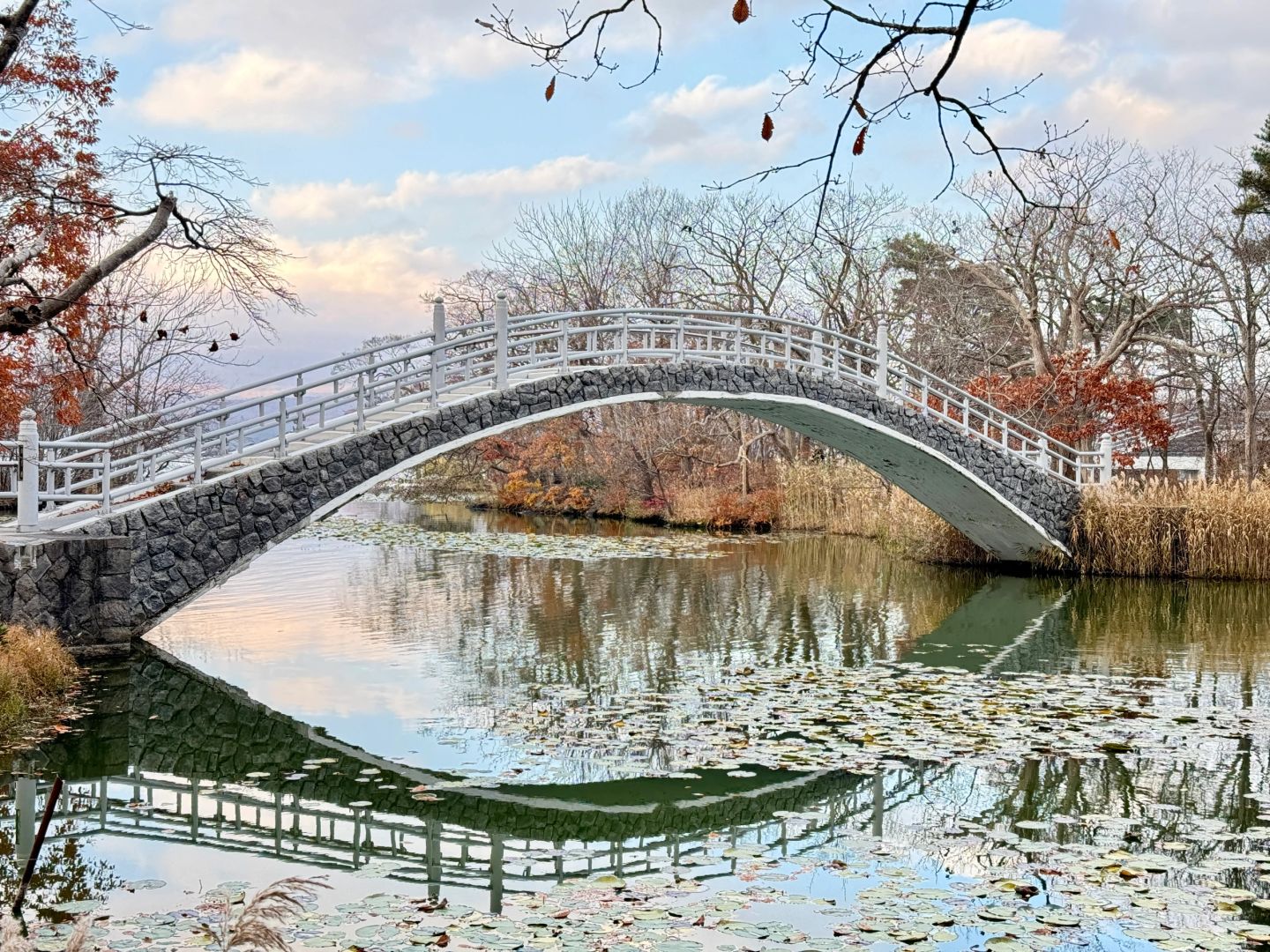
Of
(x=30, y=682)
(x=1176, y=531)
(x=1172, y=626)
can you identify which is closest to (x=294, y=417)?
(x=30, y=682)

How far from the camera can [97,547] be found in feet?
36.0

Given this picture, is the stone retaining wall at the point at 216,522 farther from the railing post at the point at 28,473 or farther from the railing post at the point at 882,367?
the railing post at the point at 882,367

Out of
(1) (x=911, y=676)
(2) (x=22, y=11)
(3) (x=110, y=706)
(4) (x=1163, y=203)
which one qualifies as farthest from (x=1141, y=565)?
(2) (x=22, y=11)

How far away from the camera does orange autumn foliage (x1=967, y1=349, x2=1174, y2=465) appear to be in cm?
2391

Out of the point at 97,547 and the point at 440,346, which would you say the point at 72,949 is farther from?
the point at 440,346

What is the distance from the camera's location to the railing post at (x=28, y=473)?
1080 cm

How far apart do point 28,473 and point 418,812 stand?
6.19 meters

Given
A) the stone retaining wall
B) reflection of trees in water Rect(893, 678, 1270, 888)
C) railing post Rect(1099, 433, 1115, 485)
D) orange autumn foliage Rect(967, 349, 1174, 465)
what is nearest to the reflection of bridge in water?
→ reflection of trees in water Rect(893, 678, 1270, 888)

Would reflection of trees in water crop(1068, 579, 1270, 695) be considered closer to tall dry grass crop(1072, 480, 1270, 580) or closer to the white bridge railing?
tall dry grass crop(1072, 480, 1270, 580)

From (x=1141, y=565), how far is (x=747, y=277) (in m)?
12.6

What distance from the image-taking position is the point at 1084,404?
24.3m

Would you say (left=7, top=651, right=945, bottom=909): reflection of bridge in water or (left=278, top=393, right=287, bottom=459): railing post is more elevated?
(left=278, top=393, right=287, bottom=459): railing post

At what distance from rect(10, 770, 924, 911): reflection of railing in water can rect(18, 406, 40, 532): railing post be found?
4.40 meters

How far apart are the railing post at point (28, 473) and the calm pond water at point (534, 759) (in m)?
1.58
